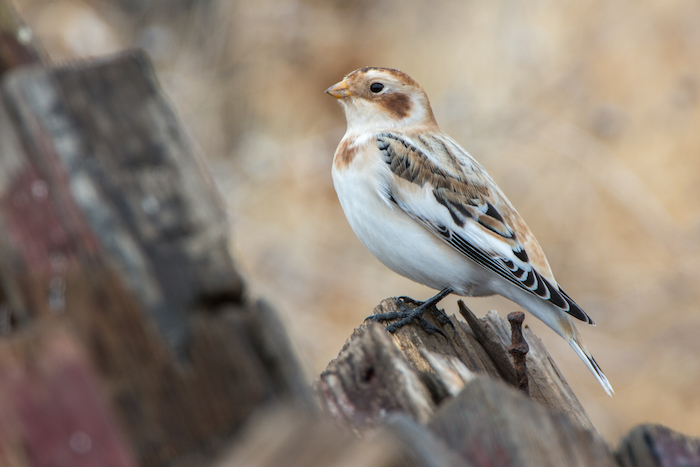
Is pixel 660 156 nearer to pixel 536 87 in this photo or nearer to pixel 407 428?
pixel 536 87

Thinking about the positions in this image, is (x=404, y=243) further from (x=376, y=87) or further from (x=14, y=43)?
(x=14, y=43)

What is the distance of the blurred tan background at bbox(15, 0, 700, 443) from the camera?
6.62m

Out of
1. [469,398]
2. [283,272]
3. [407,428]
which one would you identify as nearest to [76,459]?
[407,428]

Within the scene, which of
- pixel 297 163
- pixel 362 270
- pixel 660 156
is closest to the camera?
pixel 660 156

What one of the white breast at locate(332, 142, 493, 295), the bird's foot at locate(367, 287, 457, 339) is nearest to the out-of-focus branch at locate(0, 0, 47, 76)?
the bird's foot at locate(367, 287, 457, 339)

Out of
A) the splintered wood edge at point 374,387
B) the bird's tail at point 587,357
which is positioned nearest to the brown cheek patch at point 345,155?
the bird's tail at point 587,357

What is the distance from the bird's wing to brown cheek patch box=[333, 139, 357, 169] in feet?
0.51

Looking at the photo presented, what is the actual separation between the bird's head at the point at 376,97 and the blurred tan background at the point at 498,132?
9.00 ft

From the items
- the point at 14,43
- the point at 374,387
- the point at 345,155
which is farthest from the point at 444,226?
the point at 14,43

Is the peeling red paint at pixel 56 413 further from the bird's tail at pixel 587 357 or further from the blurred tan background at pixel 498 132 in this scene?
the blurred tan background at pixel 498 132

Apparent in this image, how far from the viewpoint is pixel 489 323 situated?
2.42m

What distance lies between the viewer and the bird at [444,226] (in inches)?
132

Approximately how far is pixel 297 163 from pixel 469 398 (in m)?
7.28

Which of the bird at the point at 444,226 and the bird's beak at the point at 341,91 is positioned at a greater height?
the bird's beak at the point at 341,91
